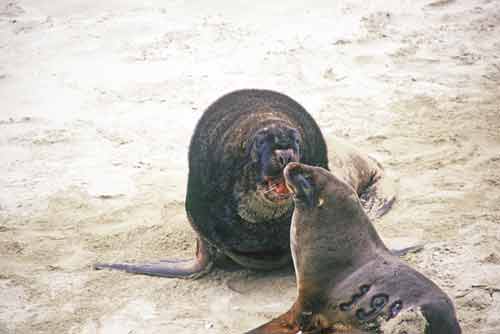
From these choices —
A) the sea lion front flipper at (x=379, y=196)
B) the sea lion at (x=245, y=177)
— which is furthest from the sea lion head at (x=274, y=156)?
the sea lion front flipper at (x=379, y=196)

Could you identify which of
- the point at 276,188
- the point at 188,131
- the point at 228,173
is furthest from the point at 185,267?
the point at 188,131

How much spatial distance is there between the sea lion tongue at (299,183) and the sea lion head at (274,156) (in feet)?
1.88

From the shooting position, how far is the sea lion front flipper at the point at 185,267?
11.6ft

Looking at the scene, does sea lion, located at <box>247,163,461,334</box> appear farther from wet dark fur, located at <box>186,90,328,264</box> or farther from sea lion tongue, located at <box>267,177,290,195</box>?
wet dark fur, located at <box>186,90,328,264</box>

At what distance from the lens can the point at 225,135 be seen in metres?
3.42

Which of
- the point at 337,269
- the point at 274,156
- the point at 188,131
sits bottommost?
the point at 188,131

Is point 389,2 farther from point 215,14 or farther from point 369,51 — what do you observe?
point 215,14

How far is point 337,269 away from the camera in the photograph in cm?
259

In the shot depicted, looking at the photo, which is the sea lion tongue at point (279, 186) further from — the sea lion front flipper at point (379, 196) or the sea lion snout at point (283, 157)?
the sea lion front flipper at point (379, 196)

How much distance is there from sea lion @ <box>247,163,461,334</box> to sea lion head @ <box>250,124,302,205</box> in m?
0.56

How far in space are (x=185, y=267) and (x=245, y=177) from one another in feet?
1.95

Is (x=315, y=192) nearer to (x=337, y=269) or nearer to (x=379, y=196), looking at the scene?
(x=337, y=269)

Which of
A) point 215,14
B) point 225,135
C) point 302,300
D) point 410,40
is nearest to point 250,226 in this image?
point 225,135

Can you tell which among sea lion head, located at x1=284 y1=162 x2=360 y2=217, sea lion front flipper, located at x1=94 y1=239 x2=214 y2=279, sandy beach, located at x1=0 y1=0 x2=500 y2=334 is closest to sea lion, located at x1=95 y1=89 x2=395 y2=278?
sea lion front flipper, located at x1=94 y1=239 x2=214 y2=279
